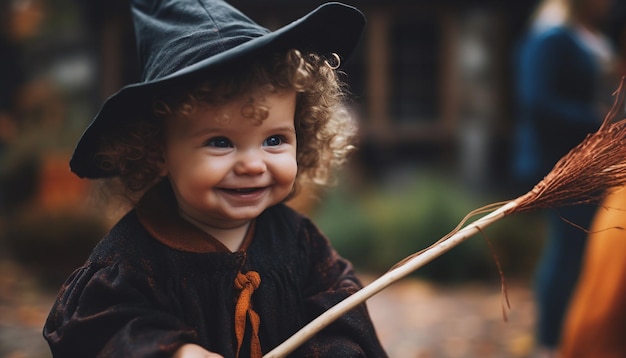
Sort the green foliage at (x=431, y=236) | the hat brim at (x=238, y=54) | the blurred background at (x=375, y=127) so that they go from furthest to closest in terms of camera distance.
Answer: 1. the blurred background at (x=375, y=127)
2. the green foliage at (x=431, y=236)
3. the hat brim at (x=238, y=54)

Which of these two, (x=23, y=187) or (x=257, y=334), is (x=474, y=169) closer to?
(x=23, y=187)

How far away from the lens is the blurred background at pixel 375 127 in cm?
Answer: 654

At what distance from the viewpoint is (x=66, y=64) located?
916 centimetres

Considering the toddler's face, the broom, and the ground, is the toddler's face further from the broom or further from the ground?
the ground

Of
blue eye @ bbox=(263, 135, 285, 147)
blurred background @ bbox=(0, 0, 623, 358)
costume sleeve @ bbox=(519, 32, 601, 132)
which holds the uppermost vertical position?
blue eye @ bbox=(263, 135, 285, 147)

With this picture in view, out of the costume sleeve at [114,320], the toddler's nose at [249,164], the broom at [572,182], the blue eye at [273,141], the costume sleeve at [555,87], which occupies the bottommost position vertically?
the costume sleeve at [114,320]

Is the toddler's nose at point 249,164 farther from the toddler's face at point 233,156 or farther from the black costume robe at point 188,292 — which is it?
the black costume robe at point 188,292

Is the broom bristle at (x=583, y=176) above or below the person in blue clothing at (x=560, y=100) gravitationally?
above

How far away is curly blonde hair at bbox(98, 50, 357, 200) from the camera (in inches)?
68.2

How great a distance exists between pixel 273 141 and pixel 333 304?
1.43 ft

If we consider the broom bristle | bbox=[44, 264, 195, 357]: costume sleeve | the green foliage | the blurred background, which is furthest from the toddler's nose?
the blurred background

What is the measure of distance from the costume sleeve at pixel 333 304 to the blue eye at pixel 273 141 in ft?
1.11

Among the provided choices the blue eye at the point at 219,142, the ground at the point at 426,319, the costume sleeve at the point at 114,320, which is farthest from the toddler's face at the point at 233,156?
the ground at the point at 426,319

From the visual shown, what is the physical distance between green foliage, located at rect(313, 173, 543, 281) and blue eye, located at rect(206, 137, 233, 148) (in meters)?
4.55
